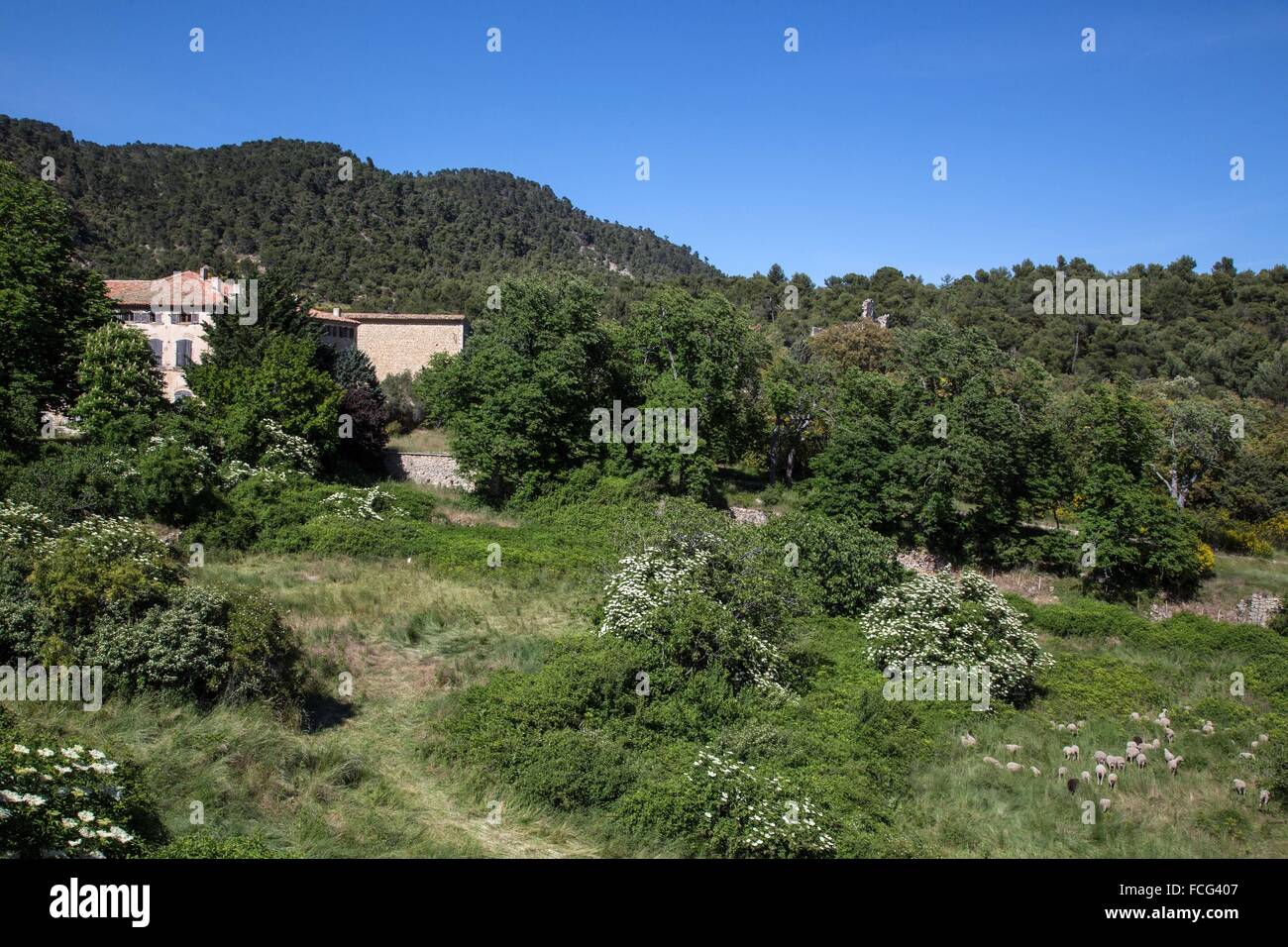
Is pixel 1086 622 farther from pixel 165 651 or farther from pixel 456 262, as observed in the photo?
pixel 456 262

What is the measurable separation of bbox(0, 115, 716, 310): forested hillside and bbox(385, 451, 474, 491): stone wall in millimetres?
33943

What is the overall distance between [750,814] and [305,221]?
3718 inches

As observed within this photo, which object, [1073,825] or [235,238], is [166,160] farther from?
[1073,825]

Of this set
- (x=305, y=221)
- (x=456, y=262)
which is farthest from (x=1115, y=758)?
(x=305, y=221)

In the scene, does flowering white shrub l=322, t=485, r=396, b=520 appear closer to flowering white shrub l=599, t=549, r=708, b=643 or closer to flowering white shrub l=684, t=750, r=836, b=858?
flowering white shrub l=599, t=549, r=708, b=643

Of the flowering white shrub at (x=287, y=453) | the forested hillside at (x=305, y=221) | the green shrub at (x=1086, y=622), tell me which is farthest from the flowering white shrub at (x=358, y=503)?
the forested hillside at (x=305, y=221)

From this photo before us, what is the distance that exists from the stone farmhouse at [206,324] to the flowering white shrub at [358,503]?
9.27 metres

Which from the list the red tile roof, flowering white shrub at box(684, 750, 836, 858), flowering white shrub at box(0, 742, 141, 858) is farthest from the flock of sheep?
the red tile roof

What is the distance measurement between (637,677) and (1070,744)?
7.87m

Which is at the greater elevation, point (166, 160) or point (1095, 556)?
point (166, 160)

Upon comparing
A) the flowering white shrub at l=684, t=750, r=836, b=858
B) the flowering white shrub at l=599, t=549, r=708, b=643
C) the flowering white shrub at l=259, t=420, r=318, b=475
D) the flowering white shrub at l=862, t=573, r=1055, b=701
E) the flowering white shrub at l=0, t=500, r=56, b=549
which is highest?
the flowering white shrub at l=259, t=420, r=318, b=475

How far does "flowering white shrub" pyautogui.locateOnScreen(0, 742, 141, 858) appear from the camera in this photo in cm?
620
